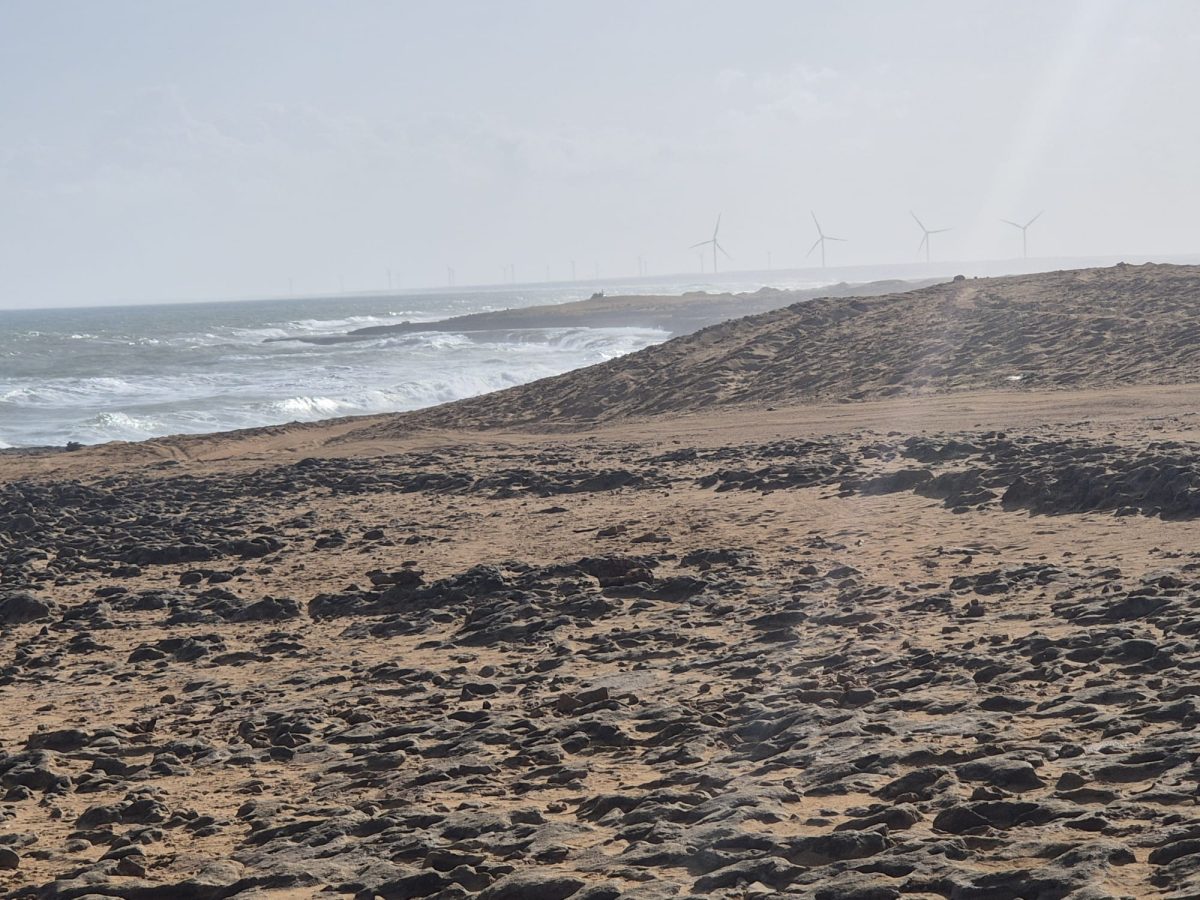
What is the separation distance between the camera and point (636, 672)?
35.8 feet

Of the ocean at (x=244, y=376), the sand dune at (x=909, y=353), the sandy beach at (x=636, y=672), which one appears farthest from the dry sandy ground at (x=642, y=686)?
the ocean at (x=244, y=376)

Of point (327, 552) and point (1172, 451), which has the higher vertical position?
point (1172, 451)

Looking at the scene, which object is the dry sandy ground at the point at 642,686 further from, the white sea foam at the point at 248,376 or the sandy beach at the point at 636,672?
the white sea foam at the point at 248,376

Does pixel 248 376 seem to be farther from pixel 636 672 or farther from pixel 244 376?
pixel 636 672

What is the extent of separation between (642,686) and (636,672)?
49cm

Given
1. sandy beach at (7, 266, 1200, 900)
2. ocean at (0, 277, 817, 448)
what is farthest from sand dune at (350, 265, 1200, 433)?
ocean at (0, 277, 817, 448)

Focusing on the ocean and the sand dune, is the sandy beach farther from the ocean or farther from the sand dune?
the ocean

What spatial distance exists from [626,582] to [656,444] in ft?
43.1

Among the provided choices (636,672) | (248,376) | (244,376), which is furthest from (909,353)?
(244,376)

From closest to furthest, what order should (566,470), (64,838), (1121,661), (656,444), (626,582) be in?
1. (64,838)
2. (1121,661)
3. (626,582)
4. (566,470)
5. (656,444)

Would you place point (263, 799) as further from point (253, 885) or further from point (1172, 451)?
point (1172, 451)

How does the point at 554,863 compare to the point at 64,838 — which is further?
the point at 64,838

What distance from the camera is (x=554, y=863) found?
7.04 m

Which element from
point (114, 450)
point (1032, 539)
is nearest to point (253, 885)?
point (1032, 539)
